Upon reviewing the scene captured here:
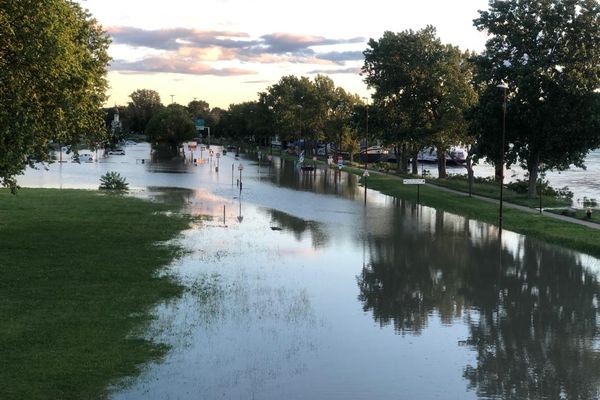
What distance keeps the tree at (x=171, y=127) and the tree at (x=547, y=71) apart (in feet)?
347

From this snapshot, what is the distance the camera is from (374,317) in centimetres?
1661

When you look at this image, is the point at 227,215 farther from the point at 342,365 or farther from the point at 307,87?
the point at 307,87

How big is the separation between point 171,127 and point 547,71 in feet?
365

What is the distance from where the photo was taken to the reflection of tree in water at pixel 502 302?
1262 centimetres

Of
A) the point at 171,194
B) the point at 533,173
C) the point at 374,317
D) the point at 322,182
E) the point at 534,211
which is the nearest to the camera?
the point at 374,317

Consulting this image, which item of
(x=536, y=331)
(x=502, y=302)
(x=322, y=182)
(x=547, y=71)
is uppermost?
(x=547, y=71)

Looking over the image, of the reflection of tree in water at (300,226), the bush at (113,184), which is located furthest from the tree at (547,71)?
the bush at (113,184)

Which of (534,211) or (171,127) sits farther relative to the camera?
(171,127)

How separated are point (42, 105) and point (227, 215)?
16.0m

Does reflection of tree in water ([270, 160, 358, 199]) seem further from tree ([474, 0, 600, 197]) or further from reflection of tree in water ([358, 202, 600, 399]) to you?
reflection of tree in water ([358, 202, 600, 399])

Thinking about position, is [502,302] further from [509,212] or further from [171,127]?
[171,127]

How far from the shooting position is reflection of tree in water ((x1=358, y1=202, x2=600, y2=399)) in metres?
12.6

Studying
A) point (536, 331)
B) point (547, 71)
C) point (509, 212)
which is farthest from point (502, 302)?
point (547, 71)

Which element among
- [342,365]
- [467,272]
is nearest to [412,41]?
[467,272]
